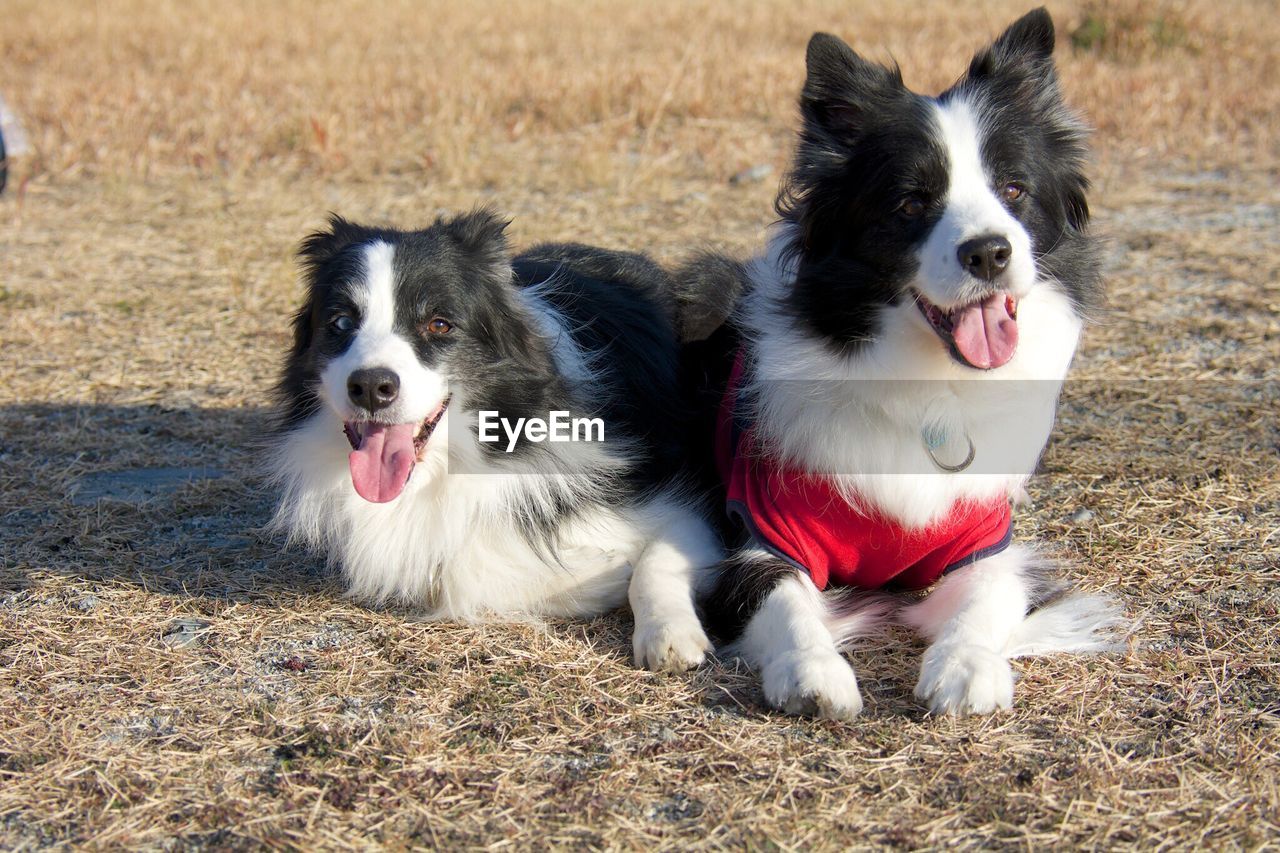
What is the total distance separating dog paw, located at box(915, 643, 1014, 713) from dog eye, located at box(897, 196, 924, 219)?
1.16 meters

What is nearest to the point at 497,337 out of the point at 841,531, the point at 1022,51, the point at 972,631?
the point at 841,531

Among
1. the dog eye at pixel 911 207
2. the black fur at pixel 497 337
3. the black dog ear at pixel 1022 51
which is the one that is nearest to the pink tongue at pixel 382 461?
the black fur at pixel 497 337

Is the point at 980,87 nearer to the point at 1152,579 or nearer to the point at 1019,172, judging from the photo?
the point at 1019,172

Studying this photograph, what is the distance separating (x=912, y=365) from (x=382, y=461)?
1500 mm

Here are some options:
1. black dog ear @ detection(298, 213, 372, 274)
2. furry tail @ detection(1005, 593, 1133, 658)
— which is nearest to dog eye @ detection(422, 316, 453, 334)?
black dog ear @ detection(298, 213, 372, 274)

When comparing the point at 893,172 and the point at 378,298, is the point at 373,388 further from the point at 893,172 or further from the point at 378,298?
the point at 893,172

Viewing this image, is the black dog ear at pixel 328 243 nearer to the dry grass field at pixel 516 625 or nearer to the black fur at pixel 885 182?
the dry grass field at pixel 516 625

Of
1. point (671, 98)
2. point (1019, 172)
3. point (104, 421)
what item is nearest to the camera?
point (1019, 172)

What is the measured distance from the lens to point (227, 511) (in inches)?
171

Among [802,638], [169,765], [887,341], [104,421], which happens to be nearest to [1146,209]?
[887,341]

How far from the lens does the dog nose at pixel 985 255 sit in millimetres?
2953

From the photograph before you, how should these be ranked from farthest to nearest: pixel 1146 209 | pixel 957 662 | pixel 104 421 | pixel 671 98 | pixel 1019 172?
1. pixel 671 98
2. pixel 1146 209
3. pixel 104 421
4. pixel 1019 172
5. pixel 957 662

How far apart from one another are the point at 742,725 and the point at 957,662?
0.58 meters
